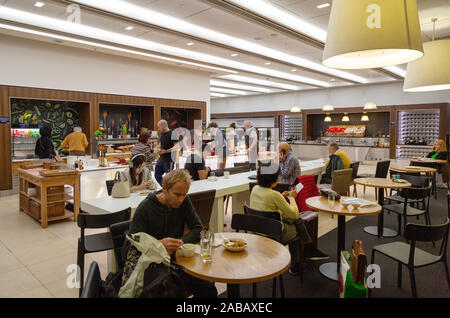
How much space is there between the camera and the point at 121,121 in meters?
10.9

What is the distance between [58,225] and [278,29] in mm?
5689

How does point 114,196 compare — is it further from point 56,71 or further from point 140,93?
point 140,93

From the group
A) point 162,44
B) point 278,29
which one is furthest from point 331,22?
point 162,44

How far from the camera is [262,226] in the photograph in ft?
9.40

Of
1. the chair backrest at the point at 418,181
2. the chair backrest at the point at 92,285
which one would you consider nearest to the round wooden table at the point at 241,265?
the chair backrest at the point at 92,285

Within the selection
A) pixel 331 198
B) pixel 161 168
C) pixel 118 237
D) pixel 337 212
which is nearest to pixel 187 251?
pixel 118 237

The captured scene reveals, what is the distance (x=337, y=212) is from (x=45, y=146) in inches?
290

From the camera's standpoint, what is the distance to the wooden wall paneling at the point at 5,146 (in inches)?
303

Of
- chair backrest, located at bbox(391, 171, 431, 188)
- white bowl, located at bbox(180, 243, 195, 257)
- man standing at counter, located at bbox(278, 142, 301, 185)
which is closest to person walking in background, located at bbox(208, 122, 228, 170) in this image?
man standing at counter, located at bbox(278, 142, 301, 185)

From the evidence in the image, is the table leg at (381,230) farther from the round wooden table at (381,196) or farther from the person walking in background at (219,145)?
the person walking in background at (219,145)

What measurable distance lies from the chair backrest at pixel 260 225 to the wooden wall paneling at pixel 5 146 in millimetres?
7392

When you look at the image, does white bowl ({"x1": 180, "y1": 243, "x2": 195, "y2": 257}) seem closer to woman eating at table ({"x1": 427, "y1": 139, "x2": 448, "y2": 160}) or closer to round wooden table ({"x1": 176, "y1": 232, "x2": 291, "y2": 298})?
round wooden table ({"x1": 176, "y1": 232, "x2": 291, "y2": 298})

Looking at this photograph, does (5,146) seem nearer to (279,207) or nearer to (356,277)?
(279,207)

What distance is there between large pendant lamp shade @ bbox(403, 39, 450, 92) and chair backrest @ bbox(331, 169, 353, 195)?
201cm
